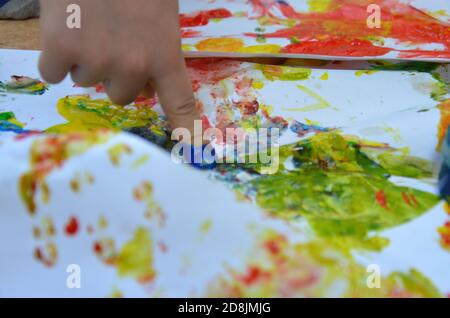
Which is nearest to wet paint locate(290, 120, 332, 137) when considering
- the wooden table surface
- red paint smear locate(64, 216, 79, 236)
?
red paint smear locate(64, 216, 79, 236)

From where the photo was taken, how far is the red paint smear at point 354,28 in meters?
0.82

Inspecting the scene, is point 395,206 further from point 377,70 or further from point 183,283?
point 377,70

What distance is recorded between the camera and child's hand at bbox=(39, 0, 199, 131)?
54cm

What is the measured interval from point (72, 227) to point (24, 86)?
43cm

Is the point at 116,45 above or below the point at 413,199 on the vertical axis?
above

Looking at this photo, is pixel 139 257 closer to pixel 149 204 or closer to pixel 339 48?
pixel 149 204

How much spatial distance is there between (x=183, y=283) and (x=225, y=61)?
1.63 feet

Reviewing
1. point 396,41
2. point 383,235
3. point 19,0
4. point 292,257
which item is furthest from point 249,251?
point 19,0

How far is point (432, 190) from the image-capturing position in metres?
0.55

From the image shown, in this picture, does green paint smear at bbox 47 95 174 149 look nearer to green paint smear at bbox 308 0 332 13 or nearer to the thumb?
the thumb

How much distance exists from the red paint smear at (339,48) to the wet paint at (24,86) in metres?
0.35

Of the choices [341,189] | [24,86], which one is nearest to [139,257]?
[341,189]

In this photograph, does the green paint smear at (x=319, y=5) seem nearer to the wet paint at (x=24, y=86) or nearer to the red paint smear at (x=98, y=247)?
the wet paint at (x=24, y=86)

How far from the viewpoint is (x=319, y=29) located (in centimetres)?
88
